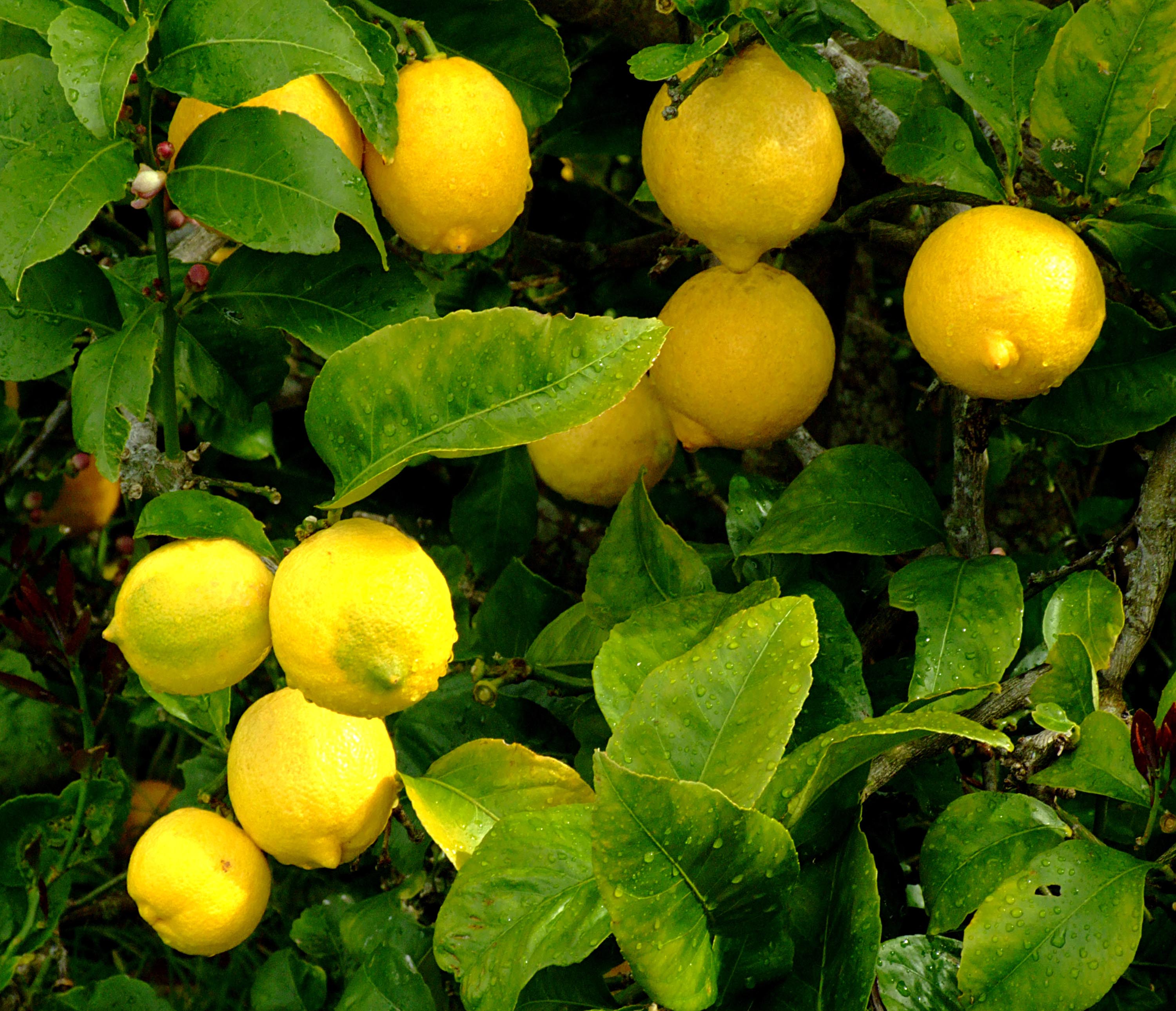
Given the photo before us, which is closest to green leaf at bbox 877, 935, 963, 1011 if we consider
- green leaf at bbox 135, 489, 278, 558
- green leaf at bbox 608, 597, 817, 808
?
green leaf at bbox 608, 597, 817, 808

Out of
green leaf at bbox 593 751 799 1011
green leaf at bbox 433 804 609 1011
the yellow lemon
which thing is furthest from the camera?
the yellow lemon

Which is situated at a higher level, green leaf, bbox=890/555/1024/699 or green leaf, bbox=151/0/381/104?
green leaf, bbox=151/0/381/104

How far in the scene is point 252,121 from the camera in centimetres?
91

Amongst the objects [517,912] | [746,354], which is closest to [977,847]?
[517,912]

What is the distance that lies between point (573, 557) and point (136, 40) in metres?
1.22

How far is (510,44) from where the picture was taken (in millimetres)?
1179

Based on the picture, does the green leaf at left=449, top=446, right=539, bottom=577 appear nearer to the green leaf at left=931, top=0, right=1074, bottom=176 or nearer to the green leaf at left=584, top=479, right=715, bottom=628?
the green leaf at left=584, top=479, right=715, bottom=628

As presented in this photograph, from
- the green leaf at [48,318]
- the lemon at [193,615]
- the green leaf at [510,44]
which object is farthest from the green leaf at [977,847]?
the green leaf at [48,318]

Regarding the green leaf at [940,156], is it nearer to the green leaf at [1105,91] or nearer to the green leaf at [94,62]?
the green leaf at [1105,91]

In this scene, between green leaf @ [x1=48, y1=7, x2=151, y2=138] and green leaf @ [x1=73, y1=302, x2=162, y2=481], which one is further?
green leaf @ [x1=73, y1=302, x2=162, y2=481]

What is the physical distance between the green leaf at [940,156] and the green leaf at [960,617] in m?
0.35

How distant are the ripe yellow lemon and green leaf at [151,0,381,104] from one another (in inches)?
16.3

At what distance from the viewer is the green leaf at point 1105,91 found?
0.97 metres

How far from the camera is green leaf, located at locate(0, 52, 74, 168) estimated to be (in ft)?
3.03
